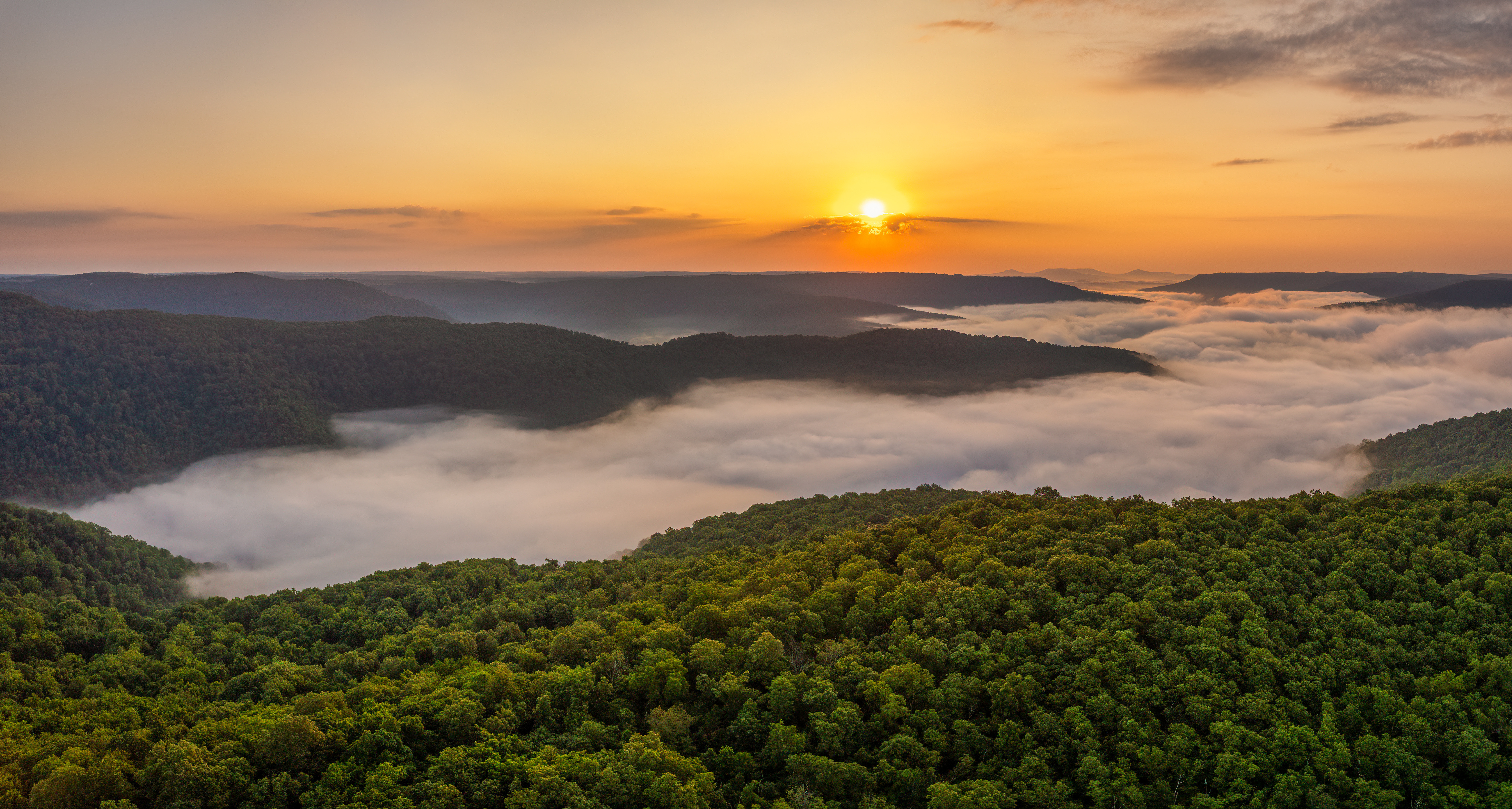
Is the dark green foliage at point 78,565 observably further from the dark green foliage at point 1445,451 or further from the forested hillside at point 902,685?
the dark green foliage at point 1445,451

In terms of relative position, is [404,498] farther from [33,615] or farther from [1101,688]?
[1101,688]

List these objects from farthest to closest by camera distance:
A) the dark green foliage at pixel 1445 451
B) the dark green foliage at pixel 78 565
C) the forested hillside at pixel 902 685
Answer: the dark green foliage at pixel 1445 451 → the dark green foliage at pixel 78 565 → the forested hillside at pixel 902 685

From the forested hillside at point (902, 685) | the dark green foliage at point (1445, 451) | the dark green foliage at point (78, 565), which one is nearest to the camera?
the forested hillside at point (902, 685)

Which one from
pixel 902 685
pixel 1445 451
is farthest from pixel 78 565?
pixel 1445 451

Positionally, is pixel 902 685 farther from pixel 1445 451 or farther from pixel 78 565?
pixel 1445 451

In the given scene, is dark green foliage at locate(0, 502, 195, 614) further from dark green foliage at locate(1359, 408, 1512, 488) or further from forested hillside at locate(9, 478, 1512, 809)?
dark green foliage at locate(1359, 408, 1512, 488)

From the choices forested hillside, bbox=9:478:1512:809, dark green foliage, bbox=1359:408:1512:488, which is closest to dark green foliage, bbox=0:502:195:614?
forested hillside, bbox=9:478:1512:809

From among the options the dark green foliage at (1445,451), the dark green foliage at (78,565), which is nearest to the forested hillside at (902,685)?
the dark green foliage at (78,565)

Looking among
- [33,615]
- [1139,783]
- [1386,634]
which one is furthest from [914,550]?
[33,615]
